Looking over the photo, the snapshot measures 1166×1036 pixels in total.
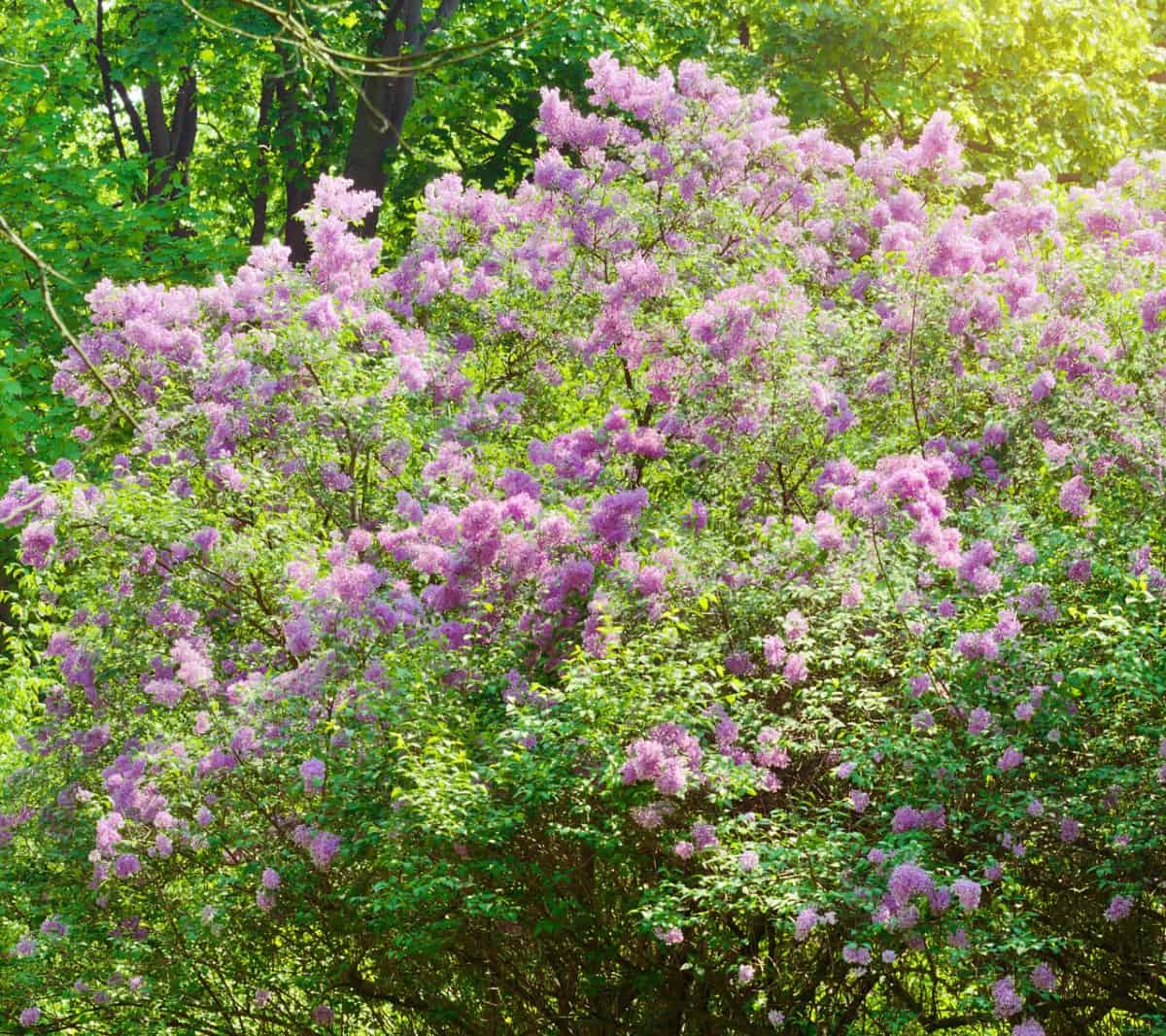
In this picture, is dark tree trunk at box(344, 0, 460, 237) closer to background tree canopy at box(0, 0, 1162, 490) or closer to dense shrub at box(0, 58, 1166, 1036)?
background tree canopy at box(0, 0, 1162, 490)

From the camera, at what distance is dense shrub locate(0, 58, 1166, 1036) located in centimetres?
538

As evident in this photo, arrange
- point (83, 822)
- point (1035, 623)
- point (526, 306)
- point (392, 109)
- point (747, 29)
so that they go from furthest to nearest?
1. point (747, 29)
2. point (392, 109)
3. point (526, 306)
4. point (83, 822)
5. point (1035, 623)

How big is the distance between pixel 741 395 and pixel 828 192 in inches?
90.7

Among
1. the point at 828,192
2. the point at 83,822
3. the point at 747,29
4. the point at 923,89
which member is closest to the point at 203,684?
the point at 83,822

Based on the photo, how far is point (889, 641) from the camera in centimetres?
598

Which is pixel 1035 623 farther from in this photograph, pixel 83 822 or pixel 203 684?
pixel 83 822

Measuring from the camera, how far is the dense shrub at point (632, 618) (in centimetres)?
538

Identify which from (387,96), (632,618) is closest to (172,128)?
(387,96)

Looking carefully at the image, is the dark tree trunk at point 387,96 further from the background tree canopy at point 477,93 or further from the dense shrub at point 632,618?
the dense shrub at point 632,618

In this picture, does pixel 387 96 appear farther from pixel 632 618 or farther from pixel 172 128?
pixel 632 618

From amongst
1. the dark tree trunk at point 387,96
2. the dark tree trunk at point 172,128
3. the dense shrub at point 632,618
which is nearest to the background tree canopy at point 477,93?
the dark tree trunk at point 387,96

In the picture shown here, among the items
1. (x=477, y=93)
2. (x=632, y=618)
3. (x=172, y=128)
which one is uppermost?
(x=632, y=618)

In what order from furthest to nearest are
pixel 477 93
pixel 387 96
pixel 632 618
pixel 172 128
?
pixel 172 128 → pixel 477 93 → pixel 387 96 → pixel 632 618

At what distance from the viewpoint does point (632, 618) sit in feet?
20.6
